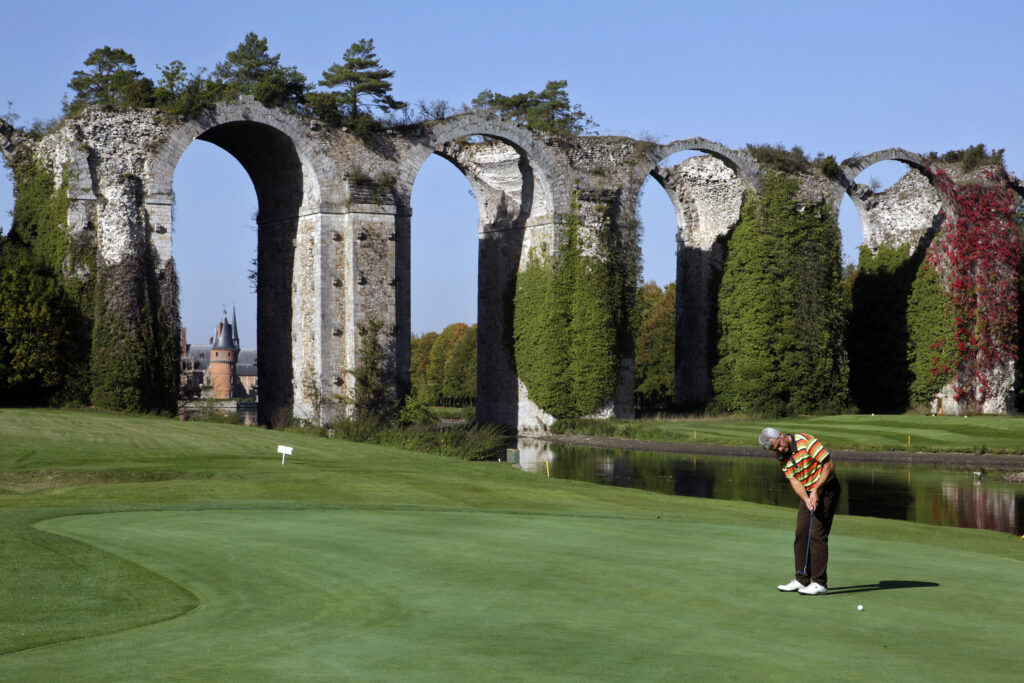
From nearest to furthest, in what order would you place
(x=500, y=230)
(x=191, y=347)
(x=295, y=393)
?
1. (x=295, y=393)
2. (x=500, y=230)
3. (x=191, y=347)

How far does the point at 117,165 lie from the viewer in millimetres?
32219

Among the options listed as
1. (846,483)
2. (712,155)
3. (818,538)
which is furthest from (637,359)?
(818,538)

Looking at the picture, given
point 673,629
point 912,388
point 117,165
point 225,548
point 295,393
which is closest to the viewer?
point 673,629

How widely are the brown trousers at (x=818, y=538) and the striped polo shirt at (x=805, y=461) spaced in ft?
0.42

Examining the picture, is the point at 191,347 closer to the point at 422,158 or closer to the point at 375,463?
the point at 422,158

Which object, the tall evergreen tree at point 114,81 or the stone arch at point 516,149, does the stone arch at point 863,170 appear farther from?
the tall evergreen tree at point 114,81

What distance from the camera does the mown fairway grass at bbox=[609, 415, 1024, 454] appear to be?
33.2 metres

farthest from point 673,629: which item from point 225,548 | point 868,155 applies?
point 868,155

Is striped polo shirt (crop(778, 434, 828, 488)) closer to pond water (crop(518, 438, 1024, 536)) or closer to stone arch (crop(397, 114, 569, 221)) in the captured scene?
pond water (crop(518, 438, 1024, 536))

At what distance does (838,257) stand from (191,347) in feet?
397

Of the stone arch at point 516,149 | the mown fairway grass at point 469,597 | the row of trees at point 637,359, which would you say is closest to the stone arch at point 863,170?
the row of trees at point 637,359

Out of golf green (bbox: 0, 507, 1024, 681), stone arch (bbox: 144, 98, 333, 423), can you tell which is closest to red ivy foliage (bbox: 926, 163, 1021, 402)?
stone arch (bbox: 144, 98, 333, 423)

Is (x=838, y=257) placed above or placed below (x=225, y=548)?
above

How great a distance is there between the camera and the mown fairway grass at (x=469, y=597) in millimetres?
6418
